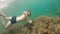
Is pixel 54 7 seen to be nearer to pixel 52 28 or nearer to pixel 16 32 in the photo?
pixel 52 28

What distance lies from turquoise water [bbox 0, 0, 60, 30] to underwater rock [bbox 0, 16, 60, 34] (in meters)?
0.26

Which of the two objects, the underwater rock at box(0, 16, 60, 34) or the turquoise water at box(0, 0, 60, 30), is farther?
the turquoise water at box(0, 0, 60, 30)

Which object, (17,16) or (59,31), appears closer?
(59,31)

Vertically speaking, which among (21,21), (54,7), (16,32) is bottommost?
(16,32)

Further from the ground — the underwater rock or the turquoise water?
the turquoise water

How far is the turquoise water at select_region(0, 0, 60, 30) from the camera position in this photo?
2.97 metres

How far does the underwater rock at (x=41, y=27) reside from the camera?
7.99 ft

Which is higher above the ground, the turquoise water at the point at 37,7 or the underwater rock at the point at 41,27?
the turquoise water at the point at 37,7

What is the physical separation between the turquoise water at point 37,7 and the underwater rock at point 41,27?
255mm

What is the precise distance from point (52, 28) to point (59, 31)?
14cm

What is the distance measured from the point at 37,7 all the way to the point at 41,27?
2.06 ft

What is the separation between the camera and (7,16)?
282cm

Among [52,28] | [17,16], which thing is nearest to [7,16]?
[17,16]

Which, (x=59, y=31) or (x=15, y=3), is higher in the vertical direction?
(x=15, y=3)
